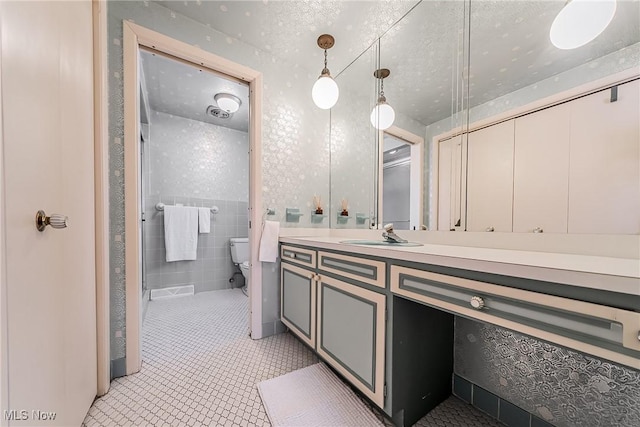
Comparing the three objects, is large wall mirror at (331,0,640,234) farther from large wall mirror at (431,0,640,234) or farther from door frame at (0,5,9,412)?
door frame at (0,5,9,412)

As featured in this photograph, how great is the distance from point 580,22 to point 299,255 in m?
1.68

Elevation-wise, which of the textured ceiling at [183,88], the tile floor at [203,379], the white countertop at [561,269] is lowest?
the tile floor at [203,379]

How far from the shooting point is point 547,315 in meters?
0.55

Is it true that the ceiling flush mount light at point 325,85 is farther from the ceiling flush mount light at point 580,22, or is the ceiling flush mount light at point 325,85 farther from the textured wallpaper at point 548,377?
the textured wallpaper at point 548,377

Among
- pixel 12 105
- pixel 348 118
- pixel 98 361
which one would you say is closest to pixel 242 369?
pixel 98 361

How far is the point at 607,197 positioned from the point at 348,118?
5.69ft

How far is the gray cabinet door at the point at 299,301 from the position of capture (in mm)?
1398

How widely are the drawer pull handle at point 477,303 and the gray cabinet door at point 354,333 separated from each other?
34cm

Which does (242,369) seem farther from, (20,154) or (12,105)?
(12,105)

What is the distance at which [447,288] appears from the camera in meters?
0.74

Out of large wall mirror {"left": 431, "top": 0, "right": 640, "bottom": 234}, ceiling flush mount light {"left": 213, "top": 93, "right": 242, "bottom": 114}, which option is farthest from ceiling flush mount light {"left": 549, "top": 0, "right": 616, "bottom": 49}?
ceiling flush mount light {"left": 213, "top": 93, "right": 242, "bottom": 114}

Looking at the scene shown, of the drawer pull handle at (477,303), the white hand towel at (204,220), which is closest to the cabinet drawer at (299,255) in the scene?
the drawer pull handle at (477,303)

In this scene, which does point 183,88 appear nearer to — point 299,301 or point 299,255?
point 299,255

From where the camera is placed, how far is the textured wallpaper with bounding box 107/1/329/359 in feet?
4.40
